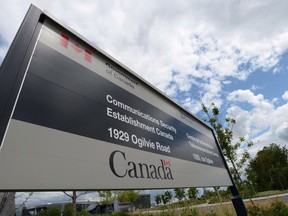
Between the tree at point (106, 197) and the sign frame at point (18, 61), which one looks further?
the tree at point (106, 197)

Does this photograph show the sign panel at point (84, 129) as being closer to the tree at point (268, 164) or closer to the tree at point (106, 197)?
the tree at point (106, 197)

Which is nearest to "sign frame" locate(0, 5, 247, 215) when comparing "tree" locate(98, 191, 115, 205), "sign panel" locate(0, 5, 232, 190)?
"sign panel" locate(0, 5, 232, 190)

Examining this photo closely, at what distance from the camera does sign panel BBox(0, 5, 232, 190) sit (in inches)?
47.3

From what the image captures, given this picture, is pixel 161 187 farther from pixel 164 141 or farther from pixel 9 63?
pixel 9 63

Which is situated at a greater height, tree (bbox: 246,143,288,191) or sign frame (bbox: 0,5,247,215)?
tree (bbox: 246,143,288,191)

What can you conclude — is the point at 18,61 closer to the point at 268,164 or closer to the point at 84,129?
the point at 84,129

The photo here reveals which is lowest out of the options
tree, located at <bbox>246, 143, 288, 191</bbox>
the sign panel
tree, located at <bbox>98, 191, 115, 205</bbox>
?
the sign panel

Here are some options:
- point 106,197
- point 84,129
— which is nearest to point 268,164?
point 106,197

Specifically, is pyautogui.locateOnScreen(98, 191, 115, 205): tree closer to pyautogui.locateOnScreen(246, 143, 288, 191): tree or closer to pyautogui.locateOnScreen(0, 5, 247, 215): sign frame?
pyautogui.locateOnScreen(0, 5, 247, 215): sign frame

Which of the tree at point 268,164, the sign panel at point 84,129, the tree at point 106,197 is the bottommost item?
the sign panel at point 84,129

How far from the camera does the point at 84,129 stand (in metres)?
1.58

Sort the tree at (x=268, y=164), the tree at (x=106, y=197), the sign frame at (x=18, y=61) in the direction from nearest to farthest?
1. the sign frame at (x=18, y=61)
2. the tree at (x=106, y=197)
3. the tree at (x=268, y=164)

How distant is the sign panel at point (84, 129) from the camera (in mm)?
1202

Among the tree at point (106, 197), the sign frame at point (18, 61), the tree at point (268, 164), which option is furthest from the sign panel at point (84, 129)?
the tree at point (268, 164)
